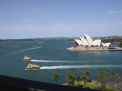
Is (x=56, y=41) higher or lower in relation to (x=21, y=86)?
higher

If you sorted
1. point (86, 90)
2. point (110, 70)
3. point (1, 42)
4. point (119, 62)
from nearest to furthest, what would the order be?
point (86, 90) → point (1, 42) → point (110, 70) → point (119, 62)

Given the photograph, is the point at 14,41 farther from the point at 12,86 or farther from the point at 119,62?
the point at 119,62

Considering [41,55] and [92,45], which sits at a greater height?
[92,45]

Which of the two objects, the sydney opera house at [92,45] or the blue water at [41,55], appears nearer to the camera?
the blue water at [41,55]

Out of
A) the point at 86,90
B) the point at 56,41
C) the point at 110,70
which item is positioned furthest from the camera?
the point at 110,70

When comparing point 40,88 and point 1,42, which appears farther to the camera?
point 1,42

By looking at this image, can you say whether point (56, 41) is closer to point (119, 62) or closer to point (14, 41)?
point (14, 41)

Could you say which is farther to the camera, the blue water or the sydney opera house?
the sydney opera house

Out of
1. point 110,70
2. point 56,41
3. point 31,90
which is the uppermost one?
point 56,41

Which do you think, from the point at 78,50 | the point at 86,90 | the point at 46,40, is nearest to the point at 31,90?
the point at 86,90

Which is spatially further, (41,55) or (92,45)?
(41,55)
